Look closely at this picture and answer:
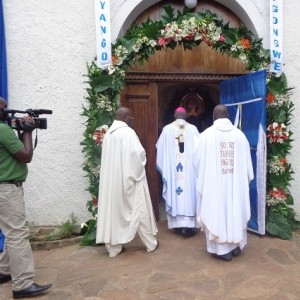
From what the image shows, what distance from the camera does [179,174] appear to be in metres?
5.82

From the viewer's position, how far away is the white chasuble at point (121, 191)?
4703 millimetres

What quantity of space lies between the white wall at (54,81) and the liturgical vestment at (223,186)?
6.99 feet

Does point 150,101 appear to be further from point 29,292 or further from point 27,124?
point 29,292

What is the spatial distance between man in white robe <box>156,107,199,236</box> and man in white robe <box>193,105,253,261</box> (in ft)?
3.30

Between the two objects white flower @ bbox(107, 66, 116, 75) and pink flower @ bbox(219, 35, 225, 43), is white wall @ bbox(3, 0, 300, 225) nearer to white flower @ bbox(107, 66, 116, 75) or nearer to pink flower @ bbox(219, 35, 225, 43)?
white flower @ bbox(107, 66, 116, 75)

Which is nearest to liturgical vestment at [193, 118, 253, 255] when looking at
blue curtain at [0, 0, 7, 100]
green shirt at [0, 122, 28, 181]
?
green shirt at [0, 122, 28, 181]

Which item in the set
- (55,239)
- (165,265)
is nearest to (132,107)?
(55,239)

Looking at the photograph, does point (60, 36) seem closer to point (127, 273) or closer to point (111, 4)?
point (111, 4)

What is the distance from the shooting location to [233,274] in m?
4.19

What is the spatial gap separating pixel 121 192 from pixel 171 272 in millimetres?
1103

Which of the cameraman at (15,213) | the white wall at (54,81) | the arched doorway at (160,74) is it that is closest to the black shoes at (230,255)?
the arched doorway at (160,74)

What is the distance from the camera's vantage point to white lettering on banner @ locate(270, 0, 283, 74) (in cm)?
565

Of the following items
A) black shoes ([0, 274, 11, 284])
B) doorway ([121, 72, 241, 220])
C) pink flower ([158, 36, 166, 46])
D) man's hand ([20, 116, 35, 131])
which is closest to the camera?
man's hand ([20, 116, 35, 131])

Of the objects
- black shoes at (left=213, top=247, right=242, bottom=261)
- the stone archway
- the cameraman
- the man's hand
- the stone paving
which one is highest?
the stone archway
